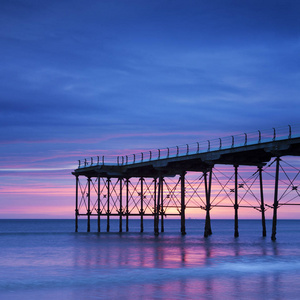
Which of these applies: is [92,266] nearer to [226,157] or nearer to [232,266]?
[232,266]

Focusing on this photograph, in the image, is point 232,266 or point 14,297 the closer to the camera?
point 14,297

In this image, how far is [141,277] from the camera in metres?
31.0

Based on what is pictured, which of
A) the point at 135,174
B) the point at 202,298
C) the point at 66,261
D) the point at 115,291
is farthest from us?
the point at 135,174

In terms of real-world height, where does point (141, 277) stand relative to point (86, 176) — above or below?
below

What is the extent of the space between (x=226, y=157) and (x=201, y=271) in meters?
28.1

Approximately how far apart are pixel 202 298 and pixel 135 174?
58359 millimetres

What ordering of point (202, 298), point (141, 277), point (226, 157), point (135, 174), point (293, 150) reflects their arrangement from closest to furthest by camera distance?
point (202, 298), point (141, 277), point (293, 150), point (226, 157), point (135, 174)

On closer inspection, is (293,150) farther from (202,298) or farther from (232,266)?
(202,298)

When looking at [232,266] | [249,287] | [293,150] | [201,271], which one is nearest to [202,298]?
[249,287]

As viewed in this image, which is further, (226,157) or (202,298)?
(226,157)

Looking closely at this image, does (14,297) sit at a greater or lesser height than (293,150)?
lesser

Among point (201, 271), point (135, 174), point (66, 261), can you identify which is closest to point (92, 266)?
point (66, 261)

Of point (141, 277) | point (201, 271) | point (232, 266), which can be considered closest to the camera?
point (141, 277)

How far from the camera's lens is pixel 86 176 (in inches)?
3489
